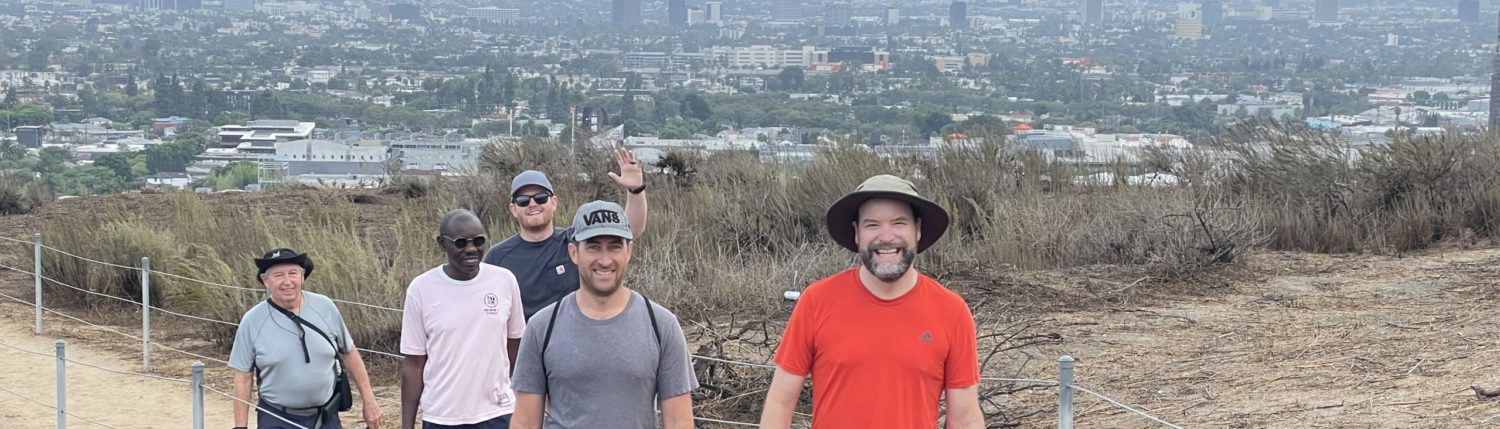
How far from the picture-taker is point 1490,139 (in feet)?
59.6

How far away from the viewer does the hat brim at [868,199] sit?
202 inches

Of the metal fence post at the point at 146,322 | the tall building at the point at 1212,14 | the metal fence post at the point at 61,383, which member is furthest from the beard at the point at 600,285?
the tall building at the point at 1212,14

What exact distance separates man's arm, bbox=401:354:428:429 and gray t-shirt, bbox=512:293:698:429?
4.74 ft

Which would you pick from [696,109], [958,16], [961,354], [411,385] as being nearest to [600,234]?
[961,354]

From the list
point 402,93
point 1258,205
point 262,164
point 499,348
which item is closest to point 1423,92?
point 402,93

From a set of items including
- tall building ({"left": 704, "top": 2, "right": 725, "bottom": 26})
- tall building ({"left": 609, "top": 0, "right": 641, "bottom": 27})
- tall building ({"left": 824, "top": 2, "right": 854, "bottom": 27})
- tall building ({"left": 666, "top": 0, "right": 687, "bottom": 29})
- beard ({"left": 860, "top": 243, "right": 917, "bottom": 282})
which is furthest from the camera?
tall building ({"left": 666, "top": 0, "right": 687, "bottom": 29})

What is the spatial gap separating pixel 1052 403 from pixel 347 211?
1094 cm

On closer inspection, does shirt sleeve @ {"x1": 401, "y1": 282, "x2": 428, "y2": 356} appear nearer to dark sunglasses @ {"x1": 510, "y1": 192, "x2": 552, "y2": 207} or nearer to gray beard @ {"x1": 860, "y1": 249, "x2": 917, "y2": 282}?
dark sunglasses @ {"x1": 510, "y1": 192, "x2": 552, "y2": 207}

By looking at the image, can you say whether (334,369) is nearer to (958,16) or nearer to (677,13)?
(958,16)

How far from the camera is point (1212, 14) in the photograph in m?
151

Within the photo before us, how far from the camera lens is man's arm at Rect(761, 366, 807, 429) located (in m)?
5.21

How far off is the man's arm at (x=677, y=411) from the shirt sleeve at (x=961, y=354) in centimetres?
93

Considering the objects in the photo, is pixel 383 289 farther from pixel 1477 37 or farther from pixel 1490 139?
pixel 1477 37

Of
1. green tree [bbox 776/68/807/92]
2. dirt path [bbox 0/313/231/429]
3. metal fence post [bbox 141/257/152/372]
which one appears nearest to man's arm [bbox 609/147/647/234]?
dirt path [bbox 0/313/231/429]
